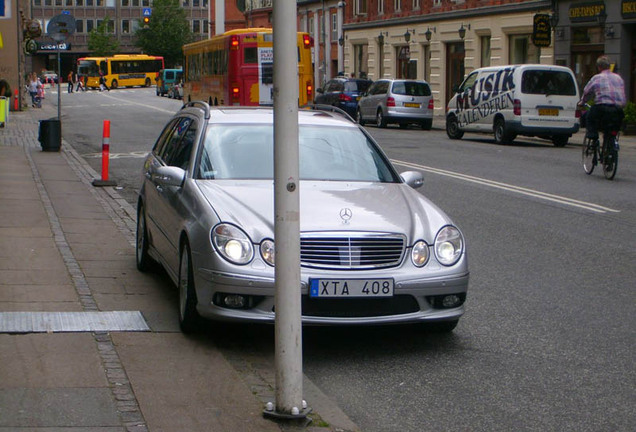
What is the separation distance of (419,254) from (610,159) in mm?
11190

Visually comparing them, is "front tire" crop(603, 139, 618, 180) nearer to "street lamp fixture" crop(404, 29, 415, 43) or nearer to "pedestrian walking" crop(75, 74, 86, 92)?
"street lamp fixture" crop(404, 29, 415, 43)

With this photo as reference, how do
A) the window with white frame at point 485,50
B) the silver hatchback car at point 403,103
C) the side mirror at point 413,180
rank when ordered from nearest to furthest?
the side mirror at point 413,180 < the silver hatchback car at point 403,103 < the window with white frame at point 485,50

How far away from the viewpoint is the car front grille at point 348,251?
657 centimetres

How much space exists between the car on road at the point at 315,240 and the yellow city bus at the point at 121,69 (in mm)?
92705

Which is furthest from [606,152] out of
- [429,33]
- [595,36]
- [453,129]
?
[429,33]

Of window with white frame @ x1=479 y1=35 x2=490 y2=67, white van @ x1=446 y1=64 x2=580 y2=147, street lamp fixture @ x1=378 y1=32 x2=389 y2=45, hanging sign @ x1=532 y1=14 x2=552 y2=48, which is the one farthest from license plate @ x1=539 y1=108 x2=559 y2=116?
street lamp fixture @ x1=378 y1=32 x2=389 y2=45

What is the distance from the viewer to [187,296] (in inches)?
276

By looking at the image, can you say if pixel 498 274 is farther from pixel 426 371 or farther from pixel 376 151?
pixel 426 371

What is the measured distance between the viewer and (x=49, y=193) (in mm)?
15281

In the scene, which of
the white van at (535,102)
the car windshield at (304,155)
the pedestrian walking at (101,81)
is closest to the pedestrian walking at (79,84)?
the pedestrian walking at (101,81)

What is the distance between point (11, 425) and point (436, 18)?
44836 millimetres

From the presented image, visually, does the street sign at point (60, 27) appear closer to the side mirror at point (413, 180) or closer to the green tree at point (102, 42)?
the side mirror at point (413, 180)

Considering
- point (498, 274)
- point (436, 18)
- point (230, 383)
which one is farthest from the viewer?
point (436, 18)

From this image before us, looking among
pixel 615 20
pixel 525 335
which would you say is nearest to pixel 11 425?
pixel 525 335
